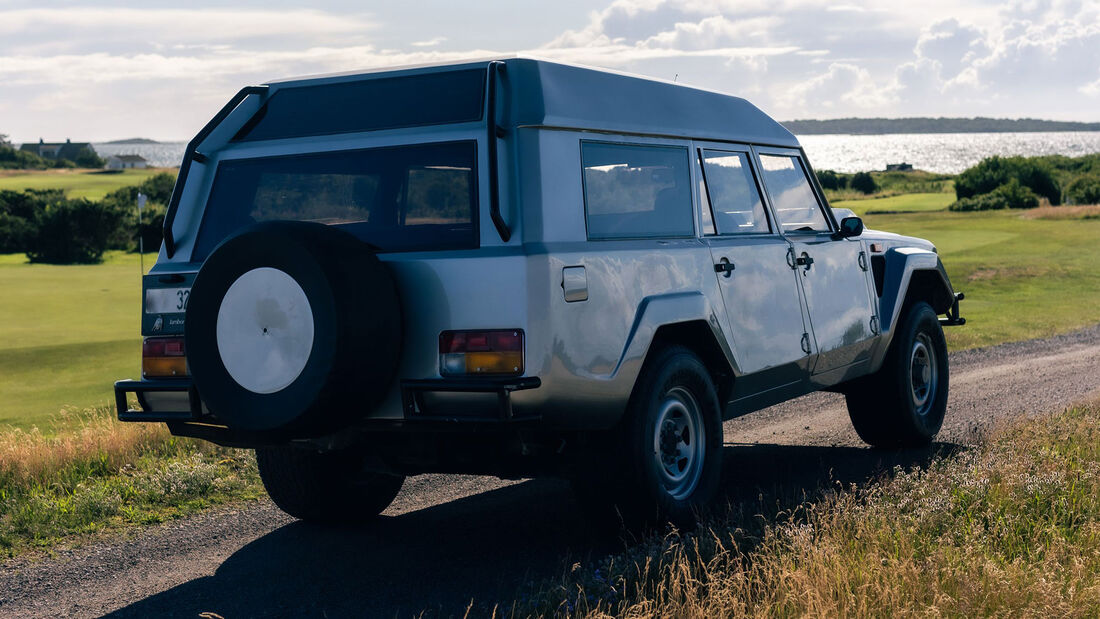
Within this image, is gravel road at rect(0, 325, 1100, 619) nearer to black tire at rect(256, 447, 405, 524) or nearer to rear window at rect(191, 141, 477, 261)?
black tire at rect(256, 447, 405, 524)

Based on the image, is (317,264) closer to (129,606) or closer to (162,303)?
(162,303)

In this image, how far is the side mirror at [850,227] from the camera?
7.61 metres

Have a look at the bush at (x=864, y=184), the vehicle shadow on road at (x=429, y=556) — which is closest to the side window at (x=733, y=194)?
the vehicle shadow on road at (x=429, y=556)

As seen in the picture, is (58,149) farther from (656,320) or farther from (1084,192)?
(656,320)

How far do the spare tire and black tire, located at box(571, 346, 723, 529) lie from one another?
44.5 inches

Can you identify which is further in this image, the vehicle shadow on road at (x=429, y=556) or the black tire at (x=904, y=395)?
the black tire at (x=904, y=395)

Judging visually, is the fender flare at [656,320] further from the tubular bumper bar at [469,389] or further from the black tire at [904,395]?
the black tire at [904,395]

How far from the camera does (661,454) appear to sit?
5844mm

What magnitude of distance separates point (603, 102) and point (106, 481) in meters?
4.18

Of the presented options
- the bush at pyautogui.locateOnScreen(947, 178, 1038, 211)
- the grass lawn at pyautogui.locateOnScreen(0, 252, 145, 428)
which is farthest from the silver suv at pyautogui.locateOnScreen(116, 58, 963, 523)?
the bush at pyautogui.locateOnScreen(947, 178, 1038, 211)

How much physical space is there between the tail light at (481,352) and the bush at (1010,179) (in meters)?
80.7

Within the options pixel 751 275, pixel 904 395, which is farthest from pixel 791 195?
pixel 904 395

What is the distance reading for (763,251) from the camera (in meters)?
6.70

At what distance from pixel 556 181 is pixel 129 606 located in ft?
8.62
